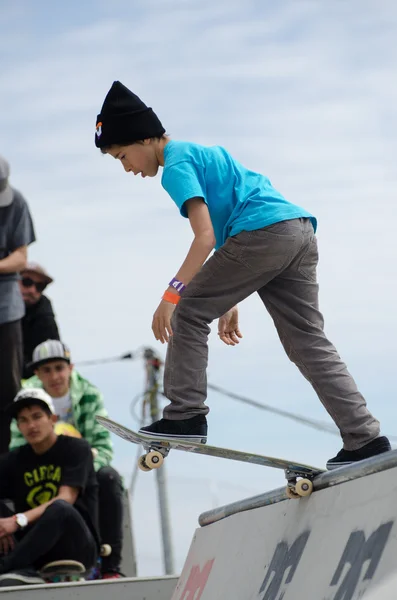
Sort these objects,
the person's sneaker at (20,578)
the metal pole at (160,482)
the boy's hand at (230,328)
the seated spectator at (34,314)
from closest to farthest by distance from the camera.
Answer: the boy's hand at (230,328)
the person's sneaker at (20,578)
the seated spectator at (34,314)
the metal pole at (160,482)

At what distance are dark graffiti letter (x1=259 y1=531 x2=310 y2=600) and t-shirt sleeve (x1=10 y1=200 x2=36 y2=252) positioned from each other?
15.2 ft

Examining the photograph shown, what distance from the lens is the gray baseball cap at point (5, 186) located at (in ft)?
24.9

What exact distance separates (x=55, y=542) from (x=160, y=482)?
819 centimetres

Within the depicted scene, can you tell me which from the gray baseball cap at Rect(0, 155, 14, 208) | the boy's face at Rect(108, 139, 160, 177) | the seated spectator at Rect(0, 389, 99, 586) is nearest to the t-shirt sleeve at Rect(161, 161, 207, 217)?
the boy's face at Rect(108, 139, 160, 177)

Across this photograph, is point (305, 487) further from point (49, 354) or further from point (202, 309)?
point (49, 354)

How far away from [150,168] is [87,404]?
11.6ft

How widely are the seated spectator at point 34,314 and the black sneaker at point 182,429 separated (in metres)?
4.35

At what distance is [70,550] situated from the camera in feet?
20.4

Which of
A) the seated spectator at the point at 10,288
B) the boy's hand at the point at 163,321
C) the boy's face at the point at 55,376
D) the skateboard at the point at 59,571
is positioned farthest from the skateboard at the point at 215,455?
the seated spectator at the point at 10,288

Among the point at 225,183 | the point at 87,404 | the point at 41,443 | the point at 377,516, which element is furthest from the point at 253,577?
the point at 87,404

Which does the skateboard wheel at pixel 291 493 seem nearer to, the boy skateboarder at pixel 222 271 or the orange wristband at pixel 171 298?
the boy skateboarder at pixel 222 271

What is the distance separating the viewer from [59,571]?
6.07m

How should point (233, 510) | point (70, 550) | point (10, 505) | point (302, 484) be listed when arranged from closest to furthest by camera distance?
point (302, 484) → point (233, 510) → point (70, 550) → point (10, 505)

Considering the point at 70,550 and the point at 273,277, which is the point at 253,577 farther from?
the point at 70,550
